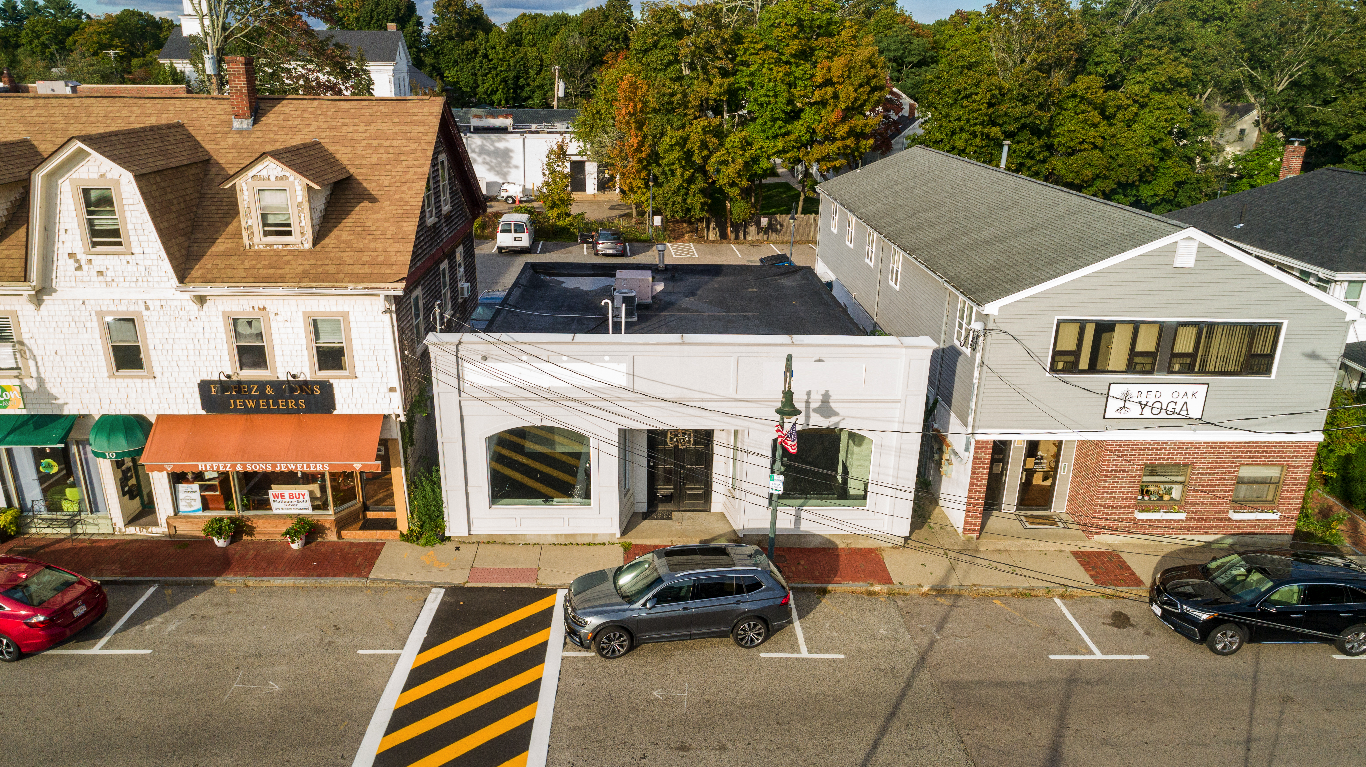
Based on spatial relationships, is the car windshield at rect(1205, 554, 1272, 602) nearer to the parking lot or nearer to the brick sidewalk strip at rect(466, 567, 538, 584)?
the parking lot

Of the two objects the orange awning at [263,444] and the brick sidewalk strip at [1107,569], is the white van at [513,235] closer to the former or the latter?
the orange awning at [263,444]

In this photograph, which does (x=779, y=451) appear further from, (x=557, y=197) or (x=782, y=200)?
(x=782, y=200)

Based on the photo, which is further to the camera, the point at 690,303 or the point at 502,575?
the point at 690,303

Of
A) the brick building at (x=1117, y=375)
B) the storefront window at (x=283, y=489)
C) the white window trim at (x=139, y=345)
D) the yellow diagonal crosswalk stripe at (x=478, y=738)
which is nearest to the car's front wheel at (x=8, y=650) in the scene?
the storefront window at (x=283, y=489)

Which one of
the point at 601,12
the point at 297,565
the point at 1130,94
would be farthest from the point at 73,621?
the point at 601,12

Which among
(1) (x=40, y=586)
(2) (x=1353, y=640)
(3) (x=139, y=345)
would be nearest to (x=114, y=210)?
(3) (x=139, y=345)

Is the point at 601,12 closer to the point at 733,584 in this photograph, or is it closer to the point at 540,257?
the point at 540,257

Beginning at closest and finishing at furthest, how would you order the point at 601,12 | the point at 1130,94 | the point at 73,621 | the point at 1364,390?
1. the point at 73,621
2. the point at 1364,390
3. the point at 1130,94
4. the point at 601,12
